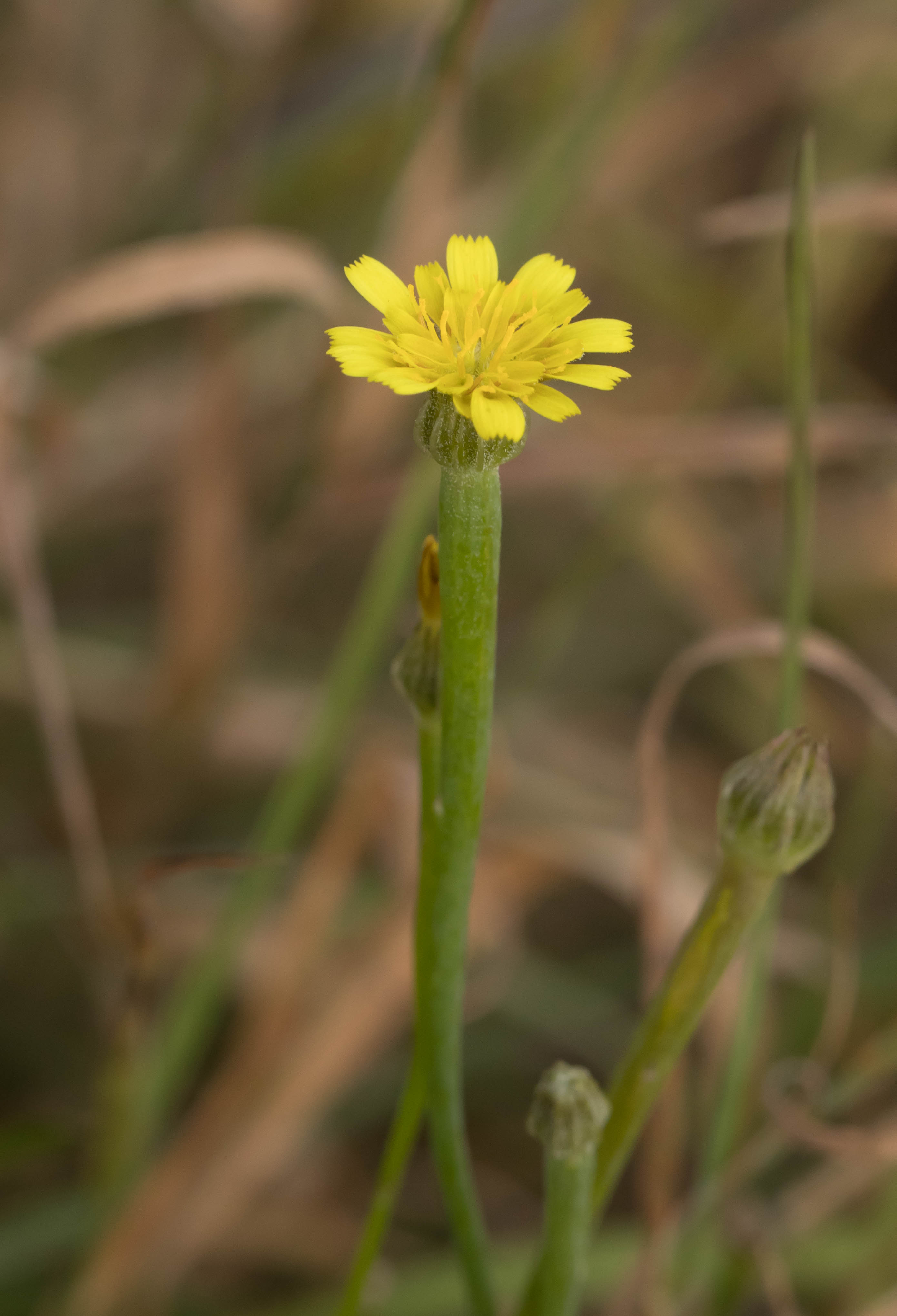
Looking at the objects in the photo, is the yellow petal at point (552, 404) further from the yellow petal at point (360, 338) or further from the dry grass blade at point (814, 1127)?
the dry grass blade at point (814, 1127)

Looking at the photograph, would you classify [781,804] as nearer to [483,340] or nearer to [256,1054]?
[483,340]

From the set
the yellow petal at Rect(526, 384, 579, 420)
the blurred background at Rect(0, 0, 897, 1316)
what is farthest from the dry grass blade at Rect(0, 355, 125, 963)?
the yellow petal at Rect(526, 384, 579, 420)

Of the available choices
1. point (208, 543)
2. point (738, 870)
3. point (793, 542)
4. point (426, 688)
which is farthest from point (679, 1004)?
point (208, 543)

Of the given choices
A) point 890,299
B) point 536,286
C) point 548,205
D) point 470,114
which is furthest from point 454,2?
point 890,299

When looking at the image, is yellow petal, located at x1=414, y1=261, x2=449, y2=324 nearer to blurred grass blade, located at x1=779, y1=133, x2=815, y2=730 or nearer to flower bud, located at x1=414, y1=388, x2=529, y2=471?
flower bud, located at x1=414, y1=388, x2=529, y2=471

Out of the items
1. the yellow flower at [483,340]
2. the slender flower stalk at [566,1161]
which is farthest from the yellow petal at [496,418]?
the slender flower stalk at [566,1161]

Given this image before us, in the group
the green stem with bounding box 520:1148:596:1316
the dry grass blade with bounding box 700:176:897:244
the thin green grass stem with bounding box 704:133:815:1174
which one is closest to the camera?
the green stem with bounding box 520:1148:596:1316
